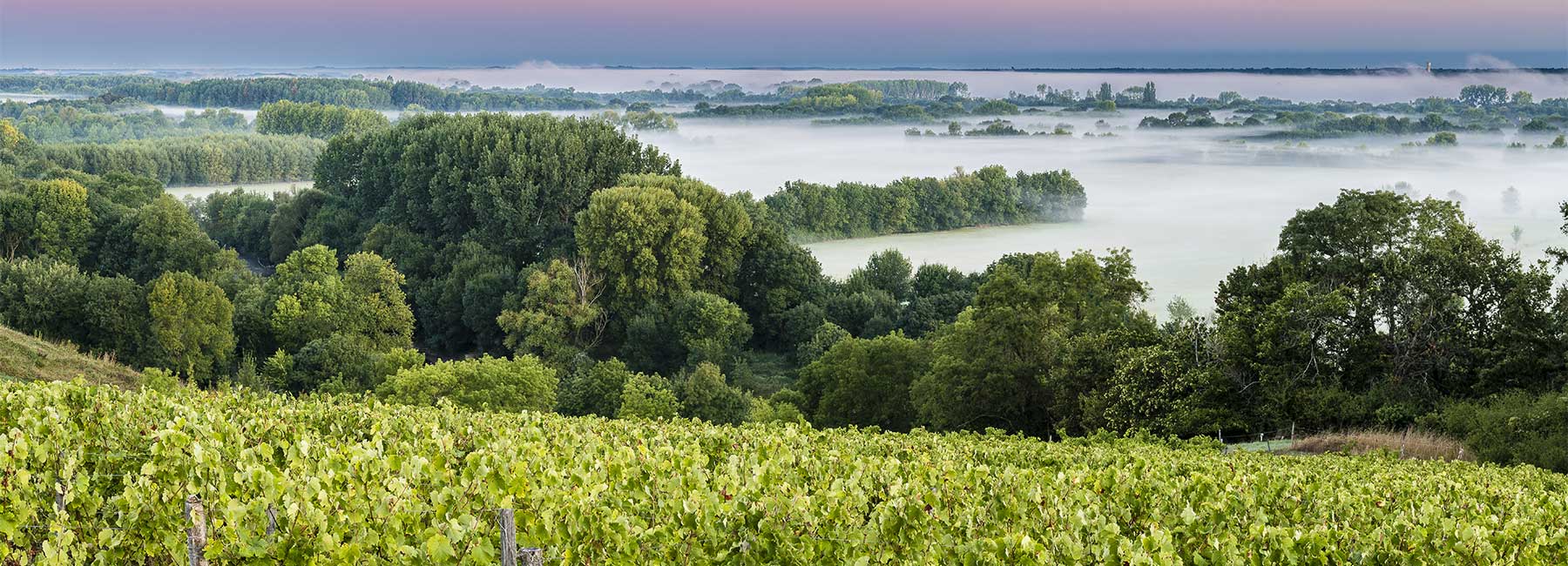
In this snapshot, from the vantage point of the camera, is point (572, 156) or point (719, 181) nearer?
point (572, 156)

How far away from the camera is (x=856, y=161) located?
109m

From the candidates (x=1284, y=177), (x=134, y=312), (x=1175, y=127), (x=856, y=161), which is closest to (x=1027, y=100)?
(x=1175, y=127)

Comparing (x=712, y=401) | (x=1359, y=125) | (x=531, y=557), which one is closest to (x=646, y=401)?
(x=712, y=401)

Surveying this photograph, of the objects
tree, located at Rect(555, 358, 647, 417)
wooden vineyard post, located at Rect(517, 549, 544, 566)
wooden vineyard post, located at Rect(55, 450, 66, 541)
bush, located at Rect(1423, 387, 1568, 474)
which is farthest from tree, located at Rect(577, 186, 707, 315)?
wooden vineyard post, located at Rect(517, 549, 544, 566)

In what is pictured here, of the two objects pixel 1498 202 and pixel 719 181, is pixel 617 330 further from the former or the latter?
pixel 1498 202

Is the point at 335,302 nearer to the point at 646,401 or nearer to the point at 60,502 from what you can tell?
the point at 646,401

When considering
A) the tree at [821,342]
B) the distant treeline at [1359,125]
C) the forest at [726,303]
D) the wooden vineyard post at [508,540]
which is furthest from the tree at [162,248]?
the distant treeline at [1359,125]

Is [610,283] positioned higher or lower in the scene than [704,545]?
lower

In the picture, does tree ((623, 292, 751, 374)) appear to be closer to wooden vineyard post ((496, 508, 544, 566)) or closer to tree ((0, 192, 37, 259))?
tree ((0, 192, 37, 259))

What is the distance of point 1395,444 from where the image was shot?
86.3 feet

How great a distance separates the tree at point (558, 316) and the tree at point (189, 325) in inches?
473

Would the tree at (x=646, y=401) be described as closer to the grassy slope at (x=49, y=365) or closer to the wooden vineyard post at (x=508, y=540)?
the grassy slope at (x=49, y=365)

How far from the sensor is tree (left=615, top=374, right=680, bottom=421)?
40.3 m

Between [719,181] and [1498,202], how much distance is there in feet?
187
